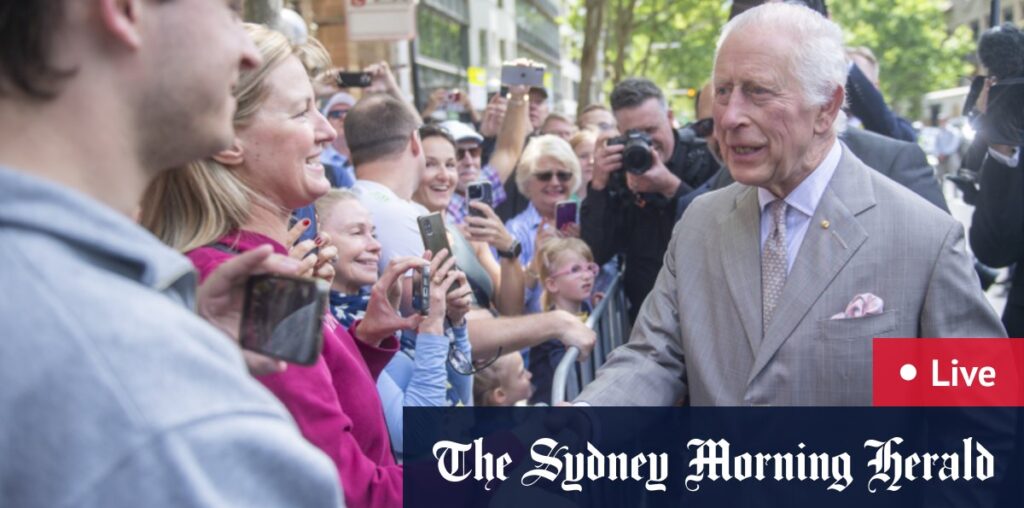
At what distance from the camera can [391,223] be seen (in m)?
4.19

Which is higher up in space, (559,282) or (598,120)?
(598,120)

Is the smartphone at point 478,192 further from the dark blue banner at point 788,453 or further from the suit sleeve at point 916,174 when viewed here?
the dark blue banner at point 788,453

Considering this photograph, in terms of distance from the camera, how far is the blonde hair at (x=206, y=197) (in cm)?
231

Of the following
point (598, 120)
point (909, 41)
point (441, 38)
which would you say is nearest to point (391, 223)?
point (598, 120)

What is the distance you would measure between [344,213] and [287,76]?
1144mm

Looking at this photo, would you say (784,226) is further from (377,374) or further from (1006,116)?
(1006,116)

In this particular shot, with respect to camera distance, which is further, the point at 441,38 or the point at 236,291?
the point at 441,38

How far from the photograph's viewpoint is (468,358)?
376 centimetres

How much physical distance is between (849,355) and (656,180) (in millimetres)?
2559

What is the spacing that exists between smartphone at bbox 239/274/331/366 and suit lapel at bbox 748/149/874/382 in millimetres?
1681

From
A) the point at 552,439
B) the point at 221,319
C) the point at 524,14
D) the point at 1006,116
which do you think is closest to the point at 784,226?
the point at 552,439

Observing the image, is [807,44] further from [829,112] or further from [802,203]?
[802,203]

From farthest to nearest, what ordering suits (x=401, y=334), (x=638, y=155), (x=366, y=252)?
(x=638, y=155) < (x=401, y=334) < (x=366, y=252)

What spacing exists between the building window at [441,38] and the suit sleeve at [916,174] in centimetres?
2487
